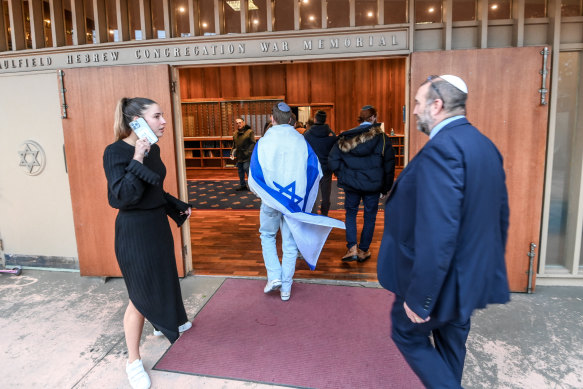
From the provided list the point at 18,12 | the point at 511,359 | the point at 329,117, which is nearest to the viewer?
the point at 511,359

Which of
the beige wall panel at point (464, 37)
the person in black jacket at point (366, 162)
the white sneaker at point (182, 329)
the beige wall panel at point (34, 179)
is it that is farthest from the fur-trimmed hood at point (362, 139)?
the beige wall panel at point (34, 179)

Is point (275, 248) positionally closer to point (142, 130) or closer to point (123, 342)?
point (123, 342)

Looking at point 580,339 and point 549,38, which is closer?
point 580,339

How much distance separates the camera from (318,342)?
257 centimetres

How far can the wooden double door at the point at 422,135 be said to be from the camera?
2990mm

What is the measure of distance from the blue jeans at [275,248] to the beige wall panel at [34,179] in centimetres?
196

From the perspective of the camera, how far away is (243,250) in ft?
14.6

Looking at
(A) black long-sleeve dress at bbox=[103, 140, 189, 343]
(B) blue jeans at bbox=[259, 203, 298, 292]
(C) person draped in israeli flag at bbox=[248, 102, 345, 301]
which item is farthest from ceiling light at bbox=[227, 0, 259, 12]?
(A) black long-sleeve dress at bbox=[103, 140, 189, 343]

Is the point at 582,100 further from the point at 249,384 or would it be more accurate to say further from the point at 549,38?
the point at 249,384

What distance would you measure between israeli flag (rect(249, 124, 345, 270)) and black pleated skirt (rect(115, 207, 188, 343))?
93 centimetres

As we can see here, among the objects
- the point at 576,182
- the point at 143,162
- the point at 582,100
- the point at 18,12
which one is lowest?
the point at 576,182

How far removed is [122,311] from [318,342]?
5.09 feet

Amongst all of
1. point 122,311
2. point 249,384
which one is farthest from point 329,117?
point 249,384

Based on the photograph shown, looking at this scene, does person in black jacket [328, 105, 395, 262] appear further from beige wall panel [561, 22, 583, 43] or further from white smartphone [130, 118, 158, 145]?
white smartphone [130, 118, 158, 145]
